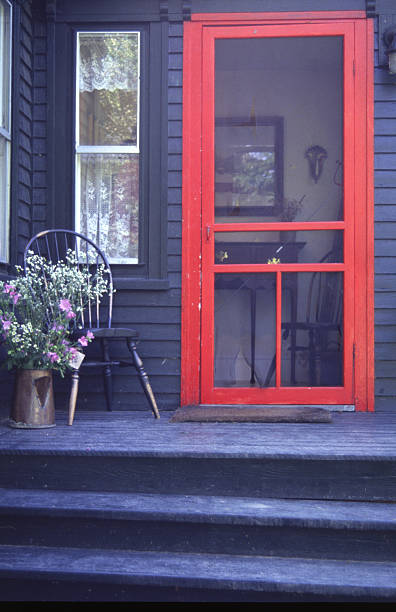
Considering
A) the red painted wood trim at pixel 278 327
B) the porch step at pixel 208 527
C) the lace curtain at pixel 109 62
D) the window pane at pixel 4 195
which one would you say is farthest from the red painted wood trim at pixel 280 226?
the porch step at pixel 208 527

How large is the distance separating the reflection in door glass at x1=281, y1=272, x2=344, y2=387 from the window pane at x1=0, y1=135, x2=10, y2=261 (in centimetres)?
152

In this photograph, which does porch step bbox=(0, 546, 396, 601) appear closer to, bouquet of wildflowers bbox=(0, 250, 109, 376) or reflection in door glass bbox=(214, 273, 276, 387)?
bouquet of wildflowers bbox=(0, 250, 109, 376)

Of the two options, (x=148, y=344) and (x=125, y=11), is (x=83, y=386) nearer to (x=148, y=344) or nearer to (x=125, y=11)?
(x=148, y=344)

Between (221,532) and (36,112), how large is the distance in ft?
8.36

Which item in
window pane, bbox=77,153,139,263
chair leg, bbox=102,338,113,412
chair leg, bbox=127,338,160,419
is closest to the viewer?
chair leg, bbox=127,338,160,419

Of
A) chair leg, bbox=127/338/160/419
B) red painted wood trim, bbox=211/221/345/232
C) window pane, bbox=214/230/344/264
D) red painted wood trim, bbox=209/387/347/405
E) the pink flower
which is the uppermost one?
red painted wood trim, bbox=211/221/345/232

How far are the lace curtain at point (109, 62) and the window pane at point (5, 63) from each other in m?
0.46

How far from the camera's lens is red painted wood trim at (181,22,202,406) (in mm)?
3375

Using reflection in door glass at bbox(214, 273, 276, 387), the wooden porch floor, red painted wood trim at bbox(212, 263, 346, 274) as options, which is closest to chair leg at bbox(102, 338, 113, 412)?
the wooden porch floor

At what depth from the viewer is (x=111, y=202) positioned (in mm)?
3482

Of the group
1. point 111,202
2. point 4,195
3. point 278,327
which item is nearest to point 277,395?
point 278,327

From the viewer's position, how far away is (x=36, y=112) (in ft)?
11.3

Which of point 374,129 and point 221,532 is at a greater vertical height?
point 374,129

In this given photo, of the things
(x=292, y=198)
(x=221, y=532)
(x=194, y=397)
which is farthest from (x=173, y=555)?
(x=292, y=198)
